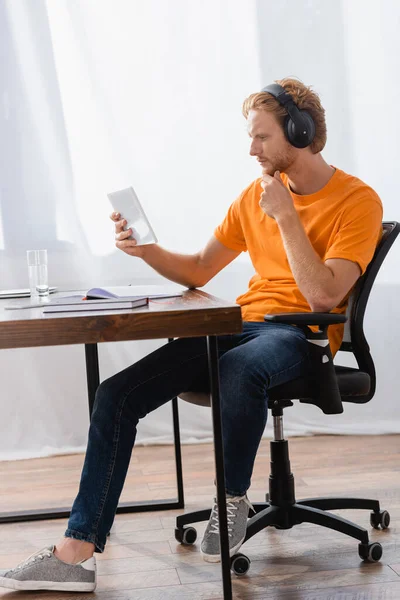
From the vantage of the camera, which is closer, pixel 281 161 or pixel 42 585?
pixel 42 585

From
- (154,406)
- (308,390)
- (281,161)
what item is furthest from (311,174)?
(154,406)

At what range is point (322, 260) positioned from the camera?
2.04 meters

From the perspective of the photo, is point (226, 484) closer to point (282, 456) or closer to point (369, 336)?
point (282, 456)

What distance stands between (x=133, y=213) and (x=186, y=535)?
841 millimetres

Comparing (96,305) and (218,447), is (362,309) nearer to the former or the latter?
(218,447)

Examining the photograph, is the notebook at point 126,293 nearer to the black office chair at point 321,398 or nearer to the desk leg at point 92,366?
the black office chair at point 321,398

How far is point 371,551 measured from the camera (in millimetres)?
1942

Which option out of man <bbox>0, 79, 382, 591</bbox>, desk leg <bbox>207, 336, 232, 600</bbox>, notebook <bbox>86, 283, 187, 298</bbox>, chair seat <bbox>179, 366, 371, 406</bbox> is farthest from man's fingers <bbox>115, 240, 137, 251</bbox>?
desk leg <bbox>207, 336, 232, 600</bbox>

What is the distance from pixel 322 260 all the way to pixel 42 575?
977 millimetres

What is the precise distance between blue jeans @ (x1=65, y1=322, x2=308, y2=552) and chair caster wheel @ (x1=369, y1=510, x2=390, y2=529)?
524 mm

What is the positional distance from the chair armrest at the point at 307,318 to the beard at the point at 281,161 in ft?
1.55

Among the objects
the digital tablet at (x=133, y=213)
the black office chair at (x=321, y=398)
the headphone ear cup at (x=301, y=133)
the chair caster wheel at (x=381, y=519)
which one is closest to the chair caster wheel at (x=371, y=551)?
the black office chair at (x=321, y=398)

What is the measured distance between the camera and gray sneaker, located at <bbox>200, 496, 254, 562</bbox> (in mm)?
1786

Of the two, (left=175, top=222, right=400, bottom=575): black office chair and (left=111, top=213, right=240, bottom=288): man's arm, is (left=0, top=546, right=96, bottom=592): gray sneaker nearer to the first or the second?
(left=175, top=222, right=400, bottom=575): black office chair
